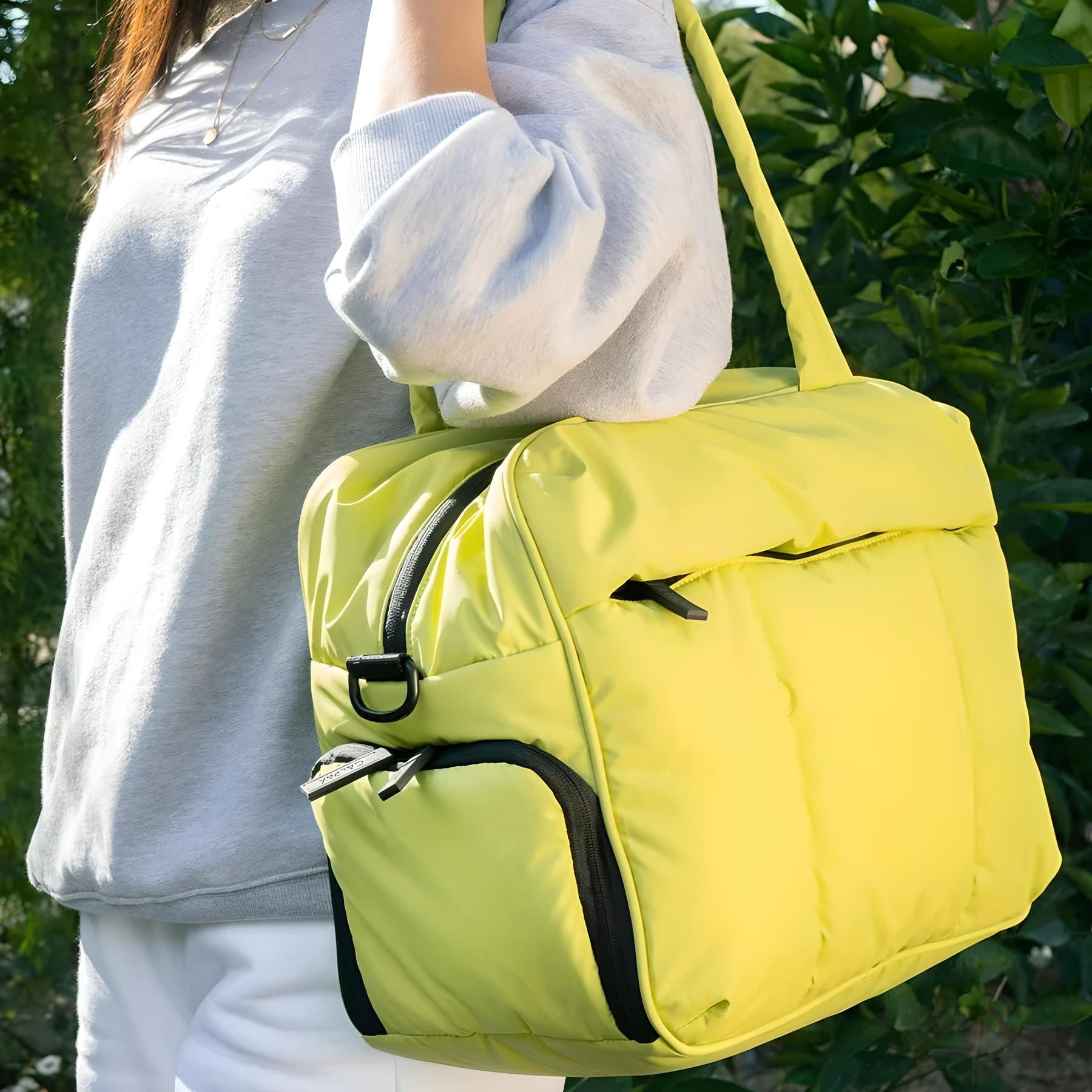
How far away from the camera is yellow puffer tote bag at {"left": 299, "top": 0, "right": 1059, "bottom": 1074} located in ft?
1.92

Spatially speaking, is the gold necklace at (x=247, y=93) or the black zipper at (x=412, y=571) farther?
the gold necklace at (x=247, y=93)

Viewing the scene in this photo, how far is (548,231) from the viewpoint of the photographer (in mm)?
522

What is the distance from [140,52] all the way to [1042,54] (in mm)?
758

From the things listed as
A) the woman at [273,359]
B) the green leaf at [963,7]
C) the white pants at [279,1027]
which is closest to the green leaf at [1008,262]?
the green leaf at [963,7]

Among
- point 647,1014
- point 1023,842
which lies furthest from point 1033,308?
point 647,1014

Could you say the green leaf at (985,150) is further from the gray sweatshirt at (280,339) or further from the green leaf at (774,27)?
the gray sweatshirt at (280,339)

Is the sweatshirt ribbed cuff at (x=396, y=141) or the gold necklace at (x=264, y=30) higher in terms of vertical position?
the gold necklace at (x=264, y=30)

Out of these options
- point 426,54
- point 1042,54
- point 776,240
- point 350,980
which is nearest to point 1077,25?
point 1042,54

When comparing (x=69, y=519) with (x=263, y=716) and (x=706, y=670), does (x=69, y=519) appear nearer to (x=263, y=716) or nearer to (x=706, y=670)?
(x=263, y=716)

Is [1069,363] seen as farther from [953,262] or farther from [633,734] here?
[633,734]

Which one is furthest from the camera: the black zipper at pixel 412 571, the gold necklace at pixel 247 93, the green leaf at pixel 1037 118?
the green leaf at pixel 1037 118

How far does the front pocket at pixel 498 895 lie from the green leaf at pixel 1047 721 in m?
0.80

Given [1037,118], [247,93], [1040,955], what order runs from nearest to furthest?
[247,93] < [1037,118] < [1040,955]

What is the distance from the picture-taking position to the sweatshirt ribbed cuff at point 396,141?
1.71 feet
